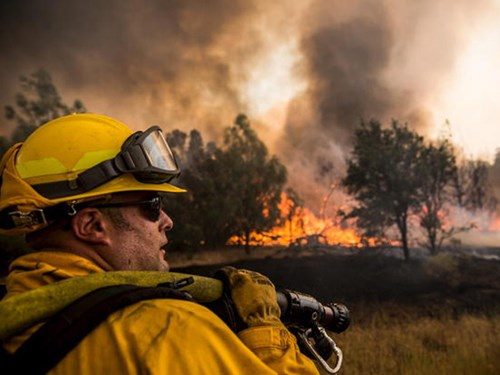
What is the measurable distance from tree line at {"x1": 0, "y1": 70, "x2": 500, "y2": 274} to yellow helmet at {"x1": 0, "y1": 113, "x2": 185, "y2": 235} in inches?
719

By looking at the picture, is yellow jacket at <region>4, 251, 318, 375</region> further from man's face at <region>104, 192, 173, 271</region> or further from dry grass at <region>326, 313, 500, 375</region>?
dry grass at <region>326, 313, 500, 375</region>

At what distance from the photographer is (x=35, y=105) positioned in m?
18.4

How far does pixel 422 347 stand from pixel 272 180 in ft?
66.6

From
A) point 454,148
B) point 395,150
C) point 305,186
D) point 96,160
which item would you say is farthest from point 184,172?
point 96,160

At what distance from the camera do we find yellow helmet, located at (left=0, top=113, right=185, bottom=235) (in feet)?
5.04

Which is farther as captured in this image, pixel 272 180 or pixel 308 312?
pixel 272 180

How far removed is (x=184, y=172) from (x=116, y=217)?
27318 mm

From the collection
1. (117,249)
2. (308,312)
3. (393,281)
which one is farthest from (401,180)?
(117,249)

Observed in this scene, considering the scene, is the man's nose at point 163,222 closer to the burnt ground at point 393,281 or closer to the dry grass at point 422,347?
the dry grass at point 422,347

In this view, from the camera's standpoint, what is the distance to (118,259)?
1.56 meters

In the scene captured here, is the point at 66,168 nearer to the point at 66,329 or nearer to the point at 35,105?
the point at 66,329

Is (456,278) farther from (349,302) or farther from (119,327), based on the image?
(119,327)

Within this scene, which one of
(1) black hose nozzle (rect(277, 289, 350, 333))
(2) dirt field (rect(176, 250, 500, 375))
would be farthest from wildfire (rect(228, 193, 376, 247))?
(1) black hose nozzle (rect(277, 289, 350, 333))

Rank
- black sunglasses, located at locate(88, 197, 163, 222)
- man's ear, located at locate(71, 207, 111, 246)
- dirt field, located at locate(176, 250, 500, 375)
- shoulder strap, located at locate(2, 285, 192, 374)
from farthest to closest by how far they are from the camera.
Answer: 1. dirt field, located at locate(176, 250, 500, 375)
2. black sunglasses, located at locate(88, 197, 163, 222)
3. man's ear, located at locate(71, 207, 111, 246)
4. shoulder strap, located at locate(2, 285, 192, 374)
